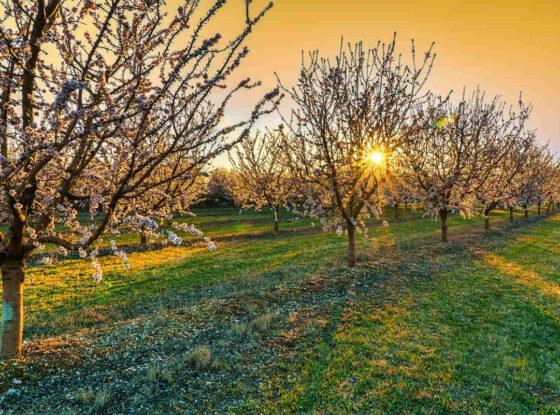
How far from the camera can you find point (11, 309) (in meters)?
6.41

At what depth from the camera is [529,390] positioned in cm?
604

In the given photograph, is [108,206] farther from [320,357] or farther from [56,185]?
[320,357]

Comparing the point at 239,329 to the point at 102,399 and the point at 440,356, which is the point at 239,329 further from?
the point at 440,356

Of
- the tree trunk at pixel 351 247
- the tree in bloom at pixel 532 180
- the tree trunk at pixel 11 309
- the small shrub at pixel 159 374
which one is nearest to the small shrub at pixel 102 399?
the small shrub at pixel 159 374

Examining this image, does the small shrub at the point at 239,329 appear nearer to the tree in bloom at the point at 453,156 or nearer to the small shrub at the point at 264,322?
the small shrub at the point at 264,322

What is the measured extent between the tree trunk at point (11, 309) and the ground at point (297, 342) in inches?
17.3

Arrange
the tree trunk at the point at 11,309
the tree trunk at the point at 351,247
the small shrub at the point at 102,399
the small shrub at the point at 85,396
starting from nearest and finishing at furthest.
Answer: the small shrub at the point at 102,399
the small shrub at the point at 85,396
the tree trunk at the point at 11,309
the tree trunk at the point at 351,247

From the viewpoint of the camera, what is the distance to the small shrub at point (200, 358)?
21.9 ft

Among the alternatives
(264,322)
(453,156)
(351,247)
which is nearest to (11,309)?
(264,322)

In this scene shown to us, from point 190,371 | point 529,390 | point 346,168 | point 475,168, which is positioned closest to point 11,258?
point 190,371

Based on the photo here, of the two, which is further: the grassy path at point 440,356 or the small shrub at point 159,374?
the small shrub at point 159,374

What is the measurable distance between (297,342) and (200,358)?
8.35 feet

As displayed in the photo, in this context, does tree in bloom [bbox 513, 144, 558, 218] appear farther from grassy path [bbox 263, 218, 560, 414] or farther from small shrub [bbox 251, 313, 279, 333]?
small shrub [bbox 251, 313, 279, 333]

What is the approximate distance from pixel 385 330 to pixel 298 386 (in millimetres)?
3596
